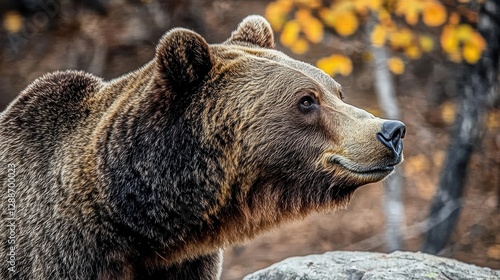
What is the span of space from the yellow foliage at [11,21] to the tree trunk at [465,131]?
8.08m

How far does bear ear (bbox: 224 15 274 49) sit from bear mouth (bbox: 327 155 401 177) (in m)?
1.12

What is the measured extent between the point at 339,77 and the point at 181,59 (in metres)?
9.36

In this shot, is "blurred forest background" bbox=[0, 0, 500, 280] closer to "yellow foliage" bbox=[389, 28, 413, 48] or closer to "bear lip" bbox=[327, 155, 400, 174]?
"yellow foliage" bbox=[389, 28, 413, 48]

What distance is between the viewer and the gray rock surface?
166 inches

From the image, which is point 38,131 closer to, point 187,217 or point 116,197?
point 116,197

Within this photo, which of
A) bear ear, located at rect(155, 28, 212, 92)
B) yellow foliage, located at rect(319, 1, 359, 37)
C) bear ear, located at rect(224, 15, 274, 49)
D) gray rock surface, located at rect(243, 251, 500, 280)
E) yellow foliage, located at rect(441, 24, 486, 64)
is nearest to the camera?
bear ear, located at rect(155, 28, 212, 92)

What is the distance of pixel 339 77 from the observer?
1303cm

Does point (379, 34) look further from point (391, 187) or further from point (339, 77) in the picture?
point (339, 77)

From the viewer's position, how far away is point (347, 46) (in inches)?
490

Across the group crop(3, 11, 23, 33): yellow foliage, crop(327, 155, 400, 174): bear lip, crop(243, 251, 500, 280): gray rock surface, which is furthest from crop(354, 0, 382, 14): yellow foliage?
crop(3, 11, 23, 33): yellow foliage

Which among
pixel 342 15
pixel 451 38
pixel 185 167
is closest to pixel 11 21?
pixel 342 15

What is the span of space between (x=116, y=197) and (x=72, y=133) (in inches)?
Result: 21.7

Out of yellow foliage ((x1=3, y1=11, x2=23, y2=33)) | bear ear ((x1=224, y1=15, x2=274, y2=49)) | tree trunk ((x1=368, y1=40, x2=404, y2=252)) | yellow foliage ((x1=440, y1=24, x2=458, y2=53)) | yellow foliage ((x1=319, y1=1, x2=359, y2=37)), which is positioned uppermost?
yellow foliage ((x1=3, y1=11, x2=23, y2=33))

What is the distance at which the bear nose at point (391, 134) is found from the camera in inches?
144
